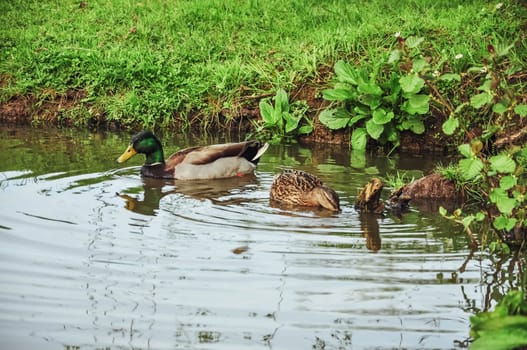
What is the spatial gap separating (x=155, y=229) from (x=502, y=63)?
4905 mm

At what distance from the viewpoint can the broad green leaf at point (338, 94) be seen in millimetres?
11117

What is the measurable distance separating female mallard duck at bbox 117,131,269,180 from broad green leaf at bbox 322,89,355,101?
101 cm

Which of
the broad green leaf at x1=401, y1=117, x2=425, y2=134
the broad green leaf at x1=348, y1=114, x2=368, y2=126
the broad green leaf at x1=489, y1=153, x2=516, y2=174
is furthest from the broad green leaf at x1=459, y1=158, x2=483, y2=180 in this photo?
the broad green leaf at x1=348, y1=114, x2=368, y2=126

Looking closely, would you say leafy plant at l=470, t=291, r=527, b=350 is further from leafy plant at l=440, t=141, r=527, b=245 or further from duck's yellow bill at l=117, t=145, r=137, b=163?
duck's yellow bill at l=117, t=145, r=137, b=163

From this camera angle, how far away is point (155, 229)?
26.3 ft

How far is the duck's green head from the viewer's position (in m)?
10.6

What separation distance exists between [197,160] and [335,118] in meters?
1.78

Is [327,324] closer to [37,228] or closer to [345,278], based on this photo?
[345,278]

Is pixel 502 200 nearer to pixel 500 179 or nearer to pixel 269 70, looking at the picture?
pixel 500 179

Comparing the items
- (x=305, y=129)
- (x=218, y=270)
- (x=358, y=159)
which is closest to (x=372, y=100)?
(x=358, y=159)

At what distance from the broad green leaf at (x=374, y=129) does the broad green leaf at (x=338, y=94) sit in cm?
36

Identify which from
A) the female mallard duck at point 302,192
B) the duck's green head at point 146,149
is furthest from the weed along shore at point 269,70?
the duck's green head at point 146,149

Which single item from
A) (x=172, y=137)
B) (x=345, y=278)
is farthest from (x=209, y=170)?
(x=345, y=278)

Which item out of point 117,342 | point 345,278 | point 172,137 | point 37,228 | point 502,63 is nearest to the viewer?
point 117,342
